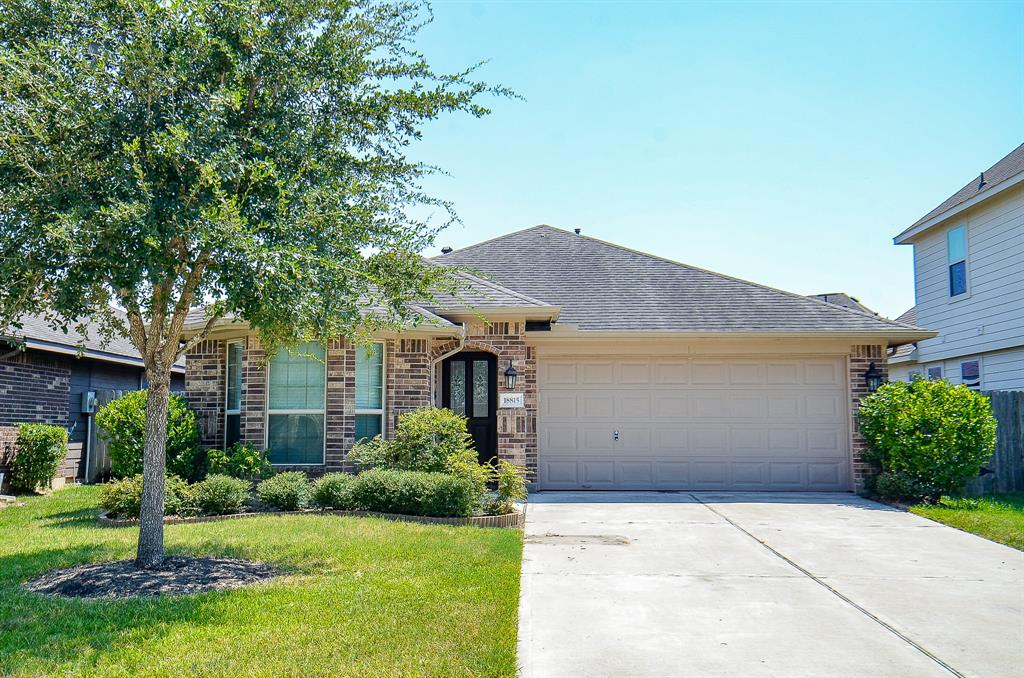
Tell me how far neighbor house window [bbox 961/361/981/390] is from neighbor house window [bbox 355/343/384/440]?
12027 millimetres

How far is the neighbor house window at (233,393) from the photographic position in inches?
463

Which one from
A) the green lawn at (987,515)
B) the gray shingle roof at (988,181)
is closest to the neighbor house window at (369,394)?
the green lawn at (987,515)

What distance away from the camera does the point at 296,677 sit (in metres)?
4.20

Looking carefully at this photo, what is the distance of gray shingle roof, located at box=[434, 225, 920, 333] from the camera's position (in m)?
12.8

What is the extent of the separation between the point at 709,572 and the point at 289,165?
16.9 ft

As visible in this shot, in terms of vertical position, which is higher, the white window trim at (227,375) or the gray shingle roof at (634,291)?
the gray shingle roof at (634,291)

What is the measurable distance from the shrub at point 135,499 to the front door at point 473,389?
4365mm

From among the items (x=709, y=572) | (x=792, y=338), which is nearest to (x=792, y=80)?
(x=792, y=338)

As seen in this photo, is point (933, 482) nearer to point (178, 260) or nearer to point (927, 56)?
point (927, 56)

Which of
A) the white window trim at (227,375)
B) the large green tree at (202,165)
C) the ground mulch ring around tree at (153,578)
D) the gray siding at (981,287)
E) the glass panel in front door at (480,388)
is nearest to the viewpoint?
the large green tree at (202,165)

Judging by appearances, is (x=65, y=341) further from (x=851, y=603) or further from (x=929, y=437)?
(x=929, y=437)

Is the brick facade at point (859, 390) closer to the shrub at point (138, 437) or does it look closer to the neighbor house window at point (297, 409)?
the neighbor house window at point (297, 409)

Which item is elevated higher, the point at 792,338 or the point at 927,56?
the point at 927,56

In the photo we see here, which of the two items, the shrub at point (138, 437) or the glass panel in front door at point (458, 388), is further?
the glass panel in front door at point (458, 388)
